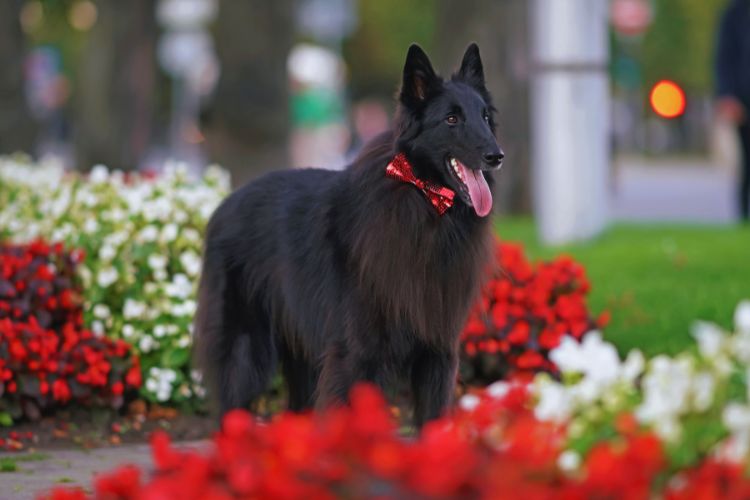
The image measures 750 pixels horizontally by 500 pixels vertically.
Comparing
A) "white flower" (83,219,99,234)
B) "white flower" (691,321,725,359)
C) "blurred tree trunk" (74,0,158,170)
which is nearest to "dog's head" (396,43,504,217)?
"white flower" (691,321,725,359)

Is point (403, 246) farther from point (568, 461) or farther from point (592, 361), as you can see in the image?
point (568, 461)

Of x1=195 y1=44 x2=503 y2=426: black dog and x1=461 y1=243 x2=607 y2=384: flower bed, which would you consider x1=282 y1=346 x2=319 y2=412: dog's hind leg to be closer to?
x1=195 y1=44 x2=503 y2=426: black dog

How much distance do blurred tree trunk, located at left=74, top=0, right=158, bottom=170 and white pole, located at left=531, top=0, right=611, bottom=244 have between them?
1515cm

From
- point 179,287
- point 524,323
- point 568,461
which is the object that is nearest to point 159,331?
point 179,287

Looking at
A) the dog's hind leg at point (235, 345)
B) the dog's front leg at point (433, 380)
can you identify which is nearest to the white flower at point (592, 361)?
the dog's front leg at point (433, 380)

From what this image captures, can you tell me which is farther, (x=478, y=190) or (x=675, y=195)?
(x=675, y=195)

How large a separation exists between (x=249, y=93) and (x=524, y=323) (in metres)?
8.75

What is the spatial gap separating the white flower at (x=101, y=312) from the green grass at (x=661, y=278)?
282 centimetres

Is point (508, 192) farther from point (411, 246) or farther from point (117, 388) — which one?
point (411, 246)

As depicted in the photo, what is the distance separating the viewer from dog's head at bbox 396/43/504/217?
19.3 ft

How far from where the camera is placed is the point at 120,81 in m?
27.8

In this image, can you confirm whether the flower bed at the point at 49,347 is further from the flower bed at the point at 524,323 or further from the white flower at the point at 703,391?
the white flower at the point at 703,391

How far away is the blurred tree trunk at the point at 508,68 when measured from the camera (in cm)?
1856

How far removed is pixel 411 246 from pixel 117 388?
2456mm
